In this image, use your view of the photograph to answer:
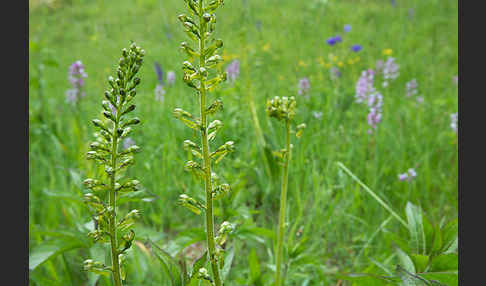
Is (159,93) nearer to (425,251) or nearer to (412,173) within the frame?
(412,173)

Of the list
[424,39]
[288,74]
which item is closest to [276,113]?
[288,74]

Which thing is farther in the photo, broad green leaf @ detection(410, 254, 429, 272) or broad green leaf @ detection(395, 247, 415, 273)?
broad green leaf @ detection(395, 247, 415, 273)

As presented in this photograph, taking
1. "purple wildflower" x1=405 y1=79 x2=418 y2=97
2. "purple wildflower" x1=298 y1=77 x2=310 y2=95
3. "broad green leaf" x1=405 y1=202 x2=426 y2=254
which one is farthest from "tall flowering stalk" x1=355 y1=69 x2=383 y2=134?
"broad green leaf" x1=405 y1=202 x2=426 y2=254

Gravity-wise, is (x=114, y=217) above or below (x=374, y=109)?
below

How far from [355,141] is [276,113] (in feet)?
6.56

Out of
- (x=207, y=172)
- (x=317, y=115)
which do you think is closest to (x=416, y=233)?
(x=207, y=172)

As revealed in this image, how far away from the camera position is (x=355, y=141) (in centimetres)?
327

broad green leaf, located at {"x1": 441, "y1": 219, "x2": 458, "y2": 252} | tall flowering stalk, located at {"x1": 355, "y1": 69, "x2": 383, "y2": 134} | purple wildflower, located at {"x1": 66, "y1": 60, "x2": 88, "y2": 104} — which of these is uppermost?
purple wildflower, located at {"x1": 66, "y1": 60, "x2": 88, "y2": 104}

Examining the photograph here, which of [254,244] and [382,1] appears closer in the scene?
[254,244]

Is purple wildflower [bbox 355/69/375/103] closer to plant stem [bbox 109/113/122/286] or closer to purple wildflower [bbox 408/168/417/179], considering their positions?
purple wildflower [bbox 408/168/417/179]

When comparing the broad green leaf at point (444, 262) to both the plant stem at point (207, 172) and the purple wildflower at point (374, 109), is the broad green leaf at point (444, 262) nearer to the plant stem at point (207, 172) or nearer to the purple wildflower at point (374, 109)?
the plant stem at point (207, 172)

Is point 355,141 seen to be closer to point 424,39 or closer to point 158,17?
point 424,39

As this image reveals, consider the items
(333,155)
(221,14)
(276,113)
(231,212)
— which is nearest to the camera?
(276,113)

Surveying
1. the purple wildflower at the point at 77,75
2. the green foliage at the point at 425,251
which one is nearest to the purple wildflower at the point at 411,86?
the green foliage at the point at 425,251
